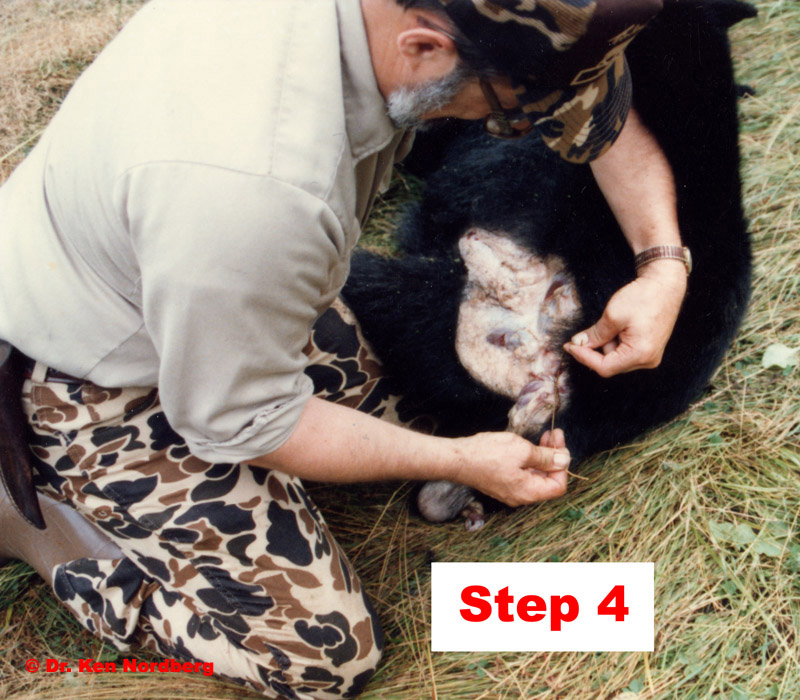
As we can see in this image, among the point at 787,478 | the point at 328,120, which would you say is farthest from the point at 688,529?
the point at 328,120

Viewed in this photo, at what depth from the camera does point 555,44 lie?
1.08 metres

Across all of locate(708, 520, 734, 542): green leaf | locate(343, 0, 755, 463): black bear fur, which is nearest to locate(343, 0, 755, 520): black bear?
locate(343, 0, 755, 463): black bear fur

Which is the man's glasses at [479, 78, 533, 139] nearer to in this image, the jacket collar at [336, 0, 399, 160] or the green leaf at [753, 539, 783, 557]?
the jacket collar at [336, 0, 399, 160]

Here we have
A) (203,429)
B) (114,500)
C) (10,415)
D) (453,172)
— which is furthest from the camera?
(453,172)

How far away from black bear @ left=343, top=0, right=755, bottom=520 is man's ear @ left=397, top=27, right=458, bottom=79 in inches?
40.1

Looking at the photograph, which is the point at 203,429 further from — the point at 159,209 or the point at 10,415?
the point at 10,415

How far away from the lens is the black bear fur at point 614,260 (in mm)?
2004

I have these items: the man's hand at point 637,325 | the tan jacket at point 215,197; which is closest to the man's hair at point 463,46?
the tan jacket at point 215,197

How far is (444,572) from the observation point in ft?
6.55

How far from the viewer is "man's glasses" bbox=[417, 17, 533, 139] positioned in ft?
3.59

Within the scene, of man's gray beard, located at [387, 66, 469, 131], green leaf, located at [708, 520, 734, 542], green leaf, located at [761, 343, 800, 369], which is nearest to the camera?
Result: man's gray beard, located at [387, 66, 469, 131]

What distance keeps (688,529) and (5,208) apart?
1.92m

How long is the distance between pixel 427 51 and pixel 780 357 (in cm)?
162

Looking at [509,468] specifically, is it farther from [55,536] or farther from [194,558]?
[55,536]
